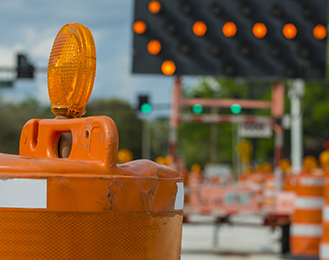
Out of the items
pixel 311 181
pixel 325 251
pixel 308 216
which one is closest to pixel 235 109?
pixel 311 181

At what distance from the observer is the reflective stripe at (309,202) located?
9422 millimetres

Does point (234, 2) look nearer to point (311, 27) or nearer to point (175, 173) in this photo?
Result: point (311, 27)

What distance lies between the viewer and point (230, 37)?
34.1 ft

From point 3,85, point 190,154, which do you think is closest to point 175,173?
point 3,85

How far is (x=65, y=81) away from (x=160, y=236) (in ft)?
2.23

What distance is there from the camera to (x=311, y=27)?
1050cm

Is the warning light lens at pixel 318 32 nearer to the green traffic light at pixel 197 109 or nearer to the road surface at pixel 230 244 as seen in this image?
the road surface at pixel 230 244

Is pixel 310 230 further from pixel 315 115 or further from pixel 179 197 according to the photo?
pixel 315 115

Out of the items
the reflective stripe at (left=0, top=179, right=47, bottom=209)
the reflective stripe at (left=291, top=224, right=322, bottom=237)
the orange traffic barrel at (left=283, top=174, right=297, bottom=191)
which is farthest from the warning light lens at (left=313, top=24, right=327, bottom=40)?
the reflective stripe at (left=0, top=179, right=47, bottom=209)

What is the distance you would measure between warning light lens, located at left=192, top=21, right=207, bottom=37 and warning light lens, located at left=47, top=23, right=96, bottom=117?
8205 mm

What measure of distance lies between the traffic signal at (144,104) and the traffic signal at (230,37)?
23.9 feet

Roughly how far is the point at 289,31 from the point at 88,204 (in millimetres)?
9010

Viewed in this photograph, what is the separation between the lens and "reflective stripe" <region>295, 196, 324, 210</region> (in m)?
9.42

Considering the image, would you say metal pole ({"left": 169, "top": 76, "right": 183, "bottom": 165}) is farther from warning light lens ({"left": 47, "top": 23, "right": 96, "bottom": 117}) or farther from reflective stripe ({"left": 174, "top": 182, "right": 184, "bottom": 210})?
reflective stripe ({"left": 174, "top": 182, "right": 184, "bottom": 210})
